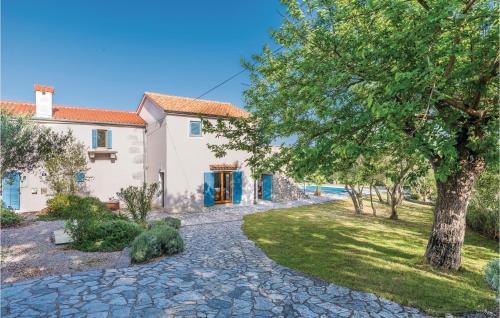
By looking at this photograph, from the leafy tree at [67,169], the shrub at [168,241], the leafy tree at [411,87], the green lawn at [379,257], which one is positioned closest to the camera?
the leafy tree at [411,87]

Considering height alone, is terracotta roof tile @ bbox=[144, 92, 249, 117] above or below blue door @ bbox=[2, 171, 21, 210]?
above

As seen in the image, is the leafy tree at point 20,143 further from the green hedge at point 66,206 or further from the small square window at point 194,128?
the small square window at point 194,128

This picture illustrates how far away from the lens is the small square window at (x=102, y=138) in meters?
18.3

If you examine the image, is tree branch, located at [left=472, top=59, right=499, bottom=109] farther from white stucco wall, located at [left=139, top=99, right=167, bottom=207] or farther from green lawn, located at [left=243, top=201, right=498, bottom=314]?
white stucco wall, located at [left=139, top=99, right=167, bottom=207]

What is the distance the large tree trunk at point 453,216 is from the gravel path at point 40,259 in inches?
356

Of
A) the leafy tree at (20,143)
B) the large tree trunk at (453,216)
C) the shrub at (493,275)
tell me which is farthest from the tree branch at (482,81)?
the leafy tree at (20,143)

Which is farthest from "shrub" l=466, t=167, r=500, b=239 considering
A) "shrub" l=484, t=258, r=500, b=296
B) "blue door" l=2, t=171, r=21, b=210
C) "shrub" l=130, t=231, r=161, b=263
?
"blue door" l=2, t=171, r=21, b=210

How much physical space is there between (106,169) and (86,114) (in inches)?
191

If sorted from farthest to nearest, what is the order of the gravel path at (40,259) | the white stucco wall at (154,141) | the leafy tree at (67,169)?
the white stucco wall at (154,141) < the leafy tree at (67,169) < the gravel path at (40,259)

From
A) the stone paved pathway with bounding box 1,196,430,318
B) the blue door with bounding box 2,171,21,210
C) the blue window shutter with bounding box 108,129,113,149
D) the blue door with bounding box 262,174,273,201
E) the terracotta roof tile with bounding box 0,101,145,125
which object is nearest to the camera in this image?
the stone paved pathway with bounding box 1,196,430,318

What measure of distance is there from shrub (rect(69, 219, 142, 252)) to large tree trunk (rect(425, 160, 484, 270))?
9.80 metres

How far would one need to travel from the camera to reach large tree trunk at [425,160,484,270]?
655cm

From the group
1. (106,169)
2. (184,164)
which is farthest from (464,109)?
(106,169)

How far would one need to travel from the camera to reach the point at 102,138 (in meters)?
18.5
